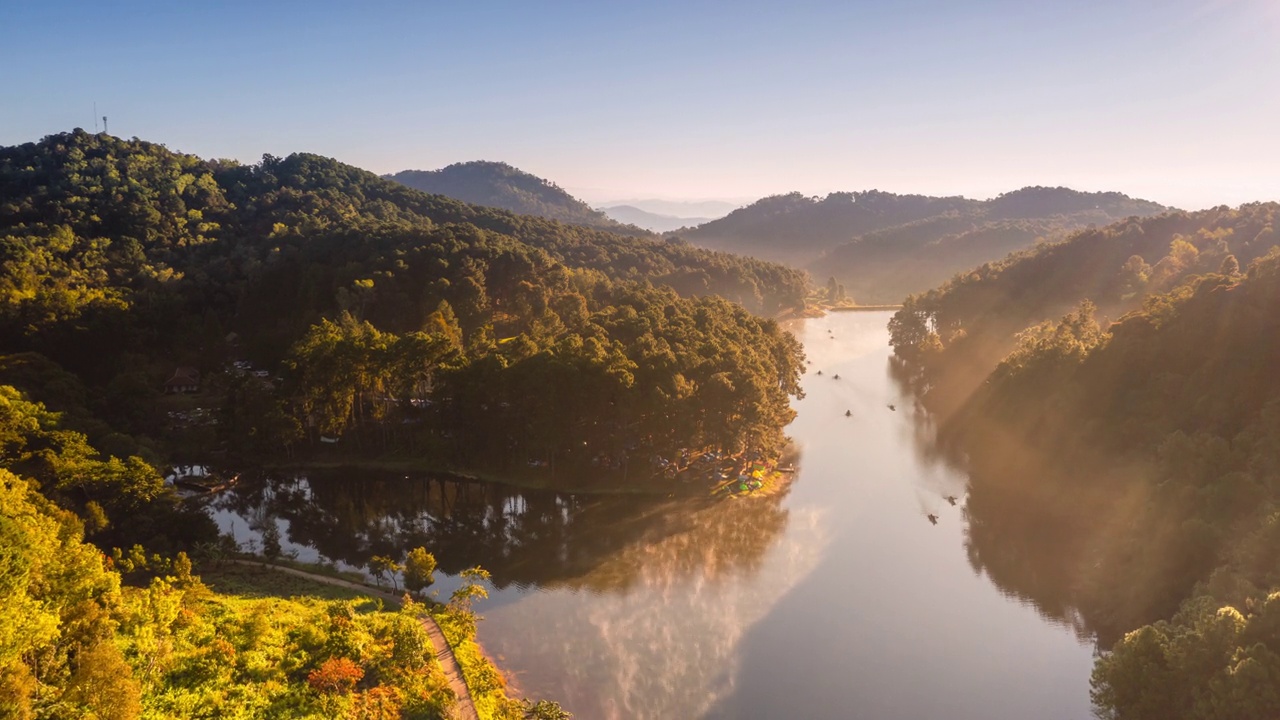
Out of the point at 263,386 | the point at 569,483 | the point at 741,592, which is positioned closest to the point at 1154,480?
the point at 741,592

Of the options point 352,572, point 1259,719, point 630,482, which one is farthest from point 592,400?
point 1259,719

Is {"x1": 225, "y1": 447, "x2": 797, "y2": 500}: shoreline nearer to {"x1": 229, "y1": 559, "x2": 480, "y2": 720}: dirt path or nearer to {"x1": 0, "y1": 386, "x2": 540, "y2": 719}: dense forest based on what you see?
{"x1": 229, "y1": 559, "x2": 480, "y2": 720}: dirt path

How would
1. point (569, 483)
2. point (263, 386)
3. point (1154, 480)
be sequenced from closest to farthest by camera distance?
point (1154, 480) < point (569, 483) < point (263, 386)

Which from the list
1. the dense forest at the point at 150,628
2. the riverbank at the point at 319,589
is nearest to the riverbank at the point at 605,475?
the riverbank at the point at 319,589

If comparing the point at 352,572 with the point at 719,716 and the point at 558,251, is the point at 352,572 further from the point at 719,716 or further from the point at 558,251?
the point at 558,251

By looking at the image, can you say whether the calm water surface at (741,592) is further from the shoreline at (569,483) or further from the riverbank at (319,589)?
the riverbank at (319,589)

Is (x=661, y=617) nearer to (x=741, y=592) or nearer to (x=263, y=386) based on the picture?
(x=741, y=592)

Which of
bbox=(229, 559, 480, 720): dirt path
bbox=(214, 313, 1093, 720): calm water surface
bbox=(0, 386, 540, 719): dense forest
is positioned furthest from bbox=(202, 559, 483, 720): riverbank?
bbox=(214, 313, 1093, 720): calm water surface
